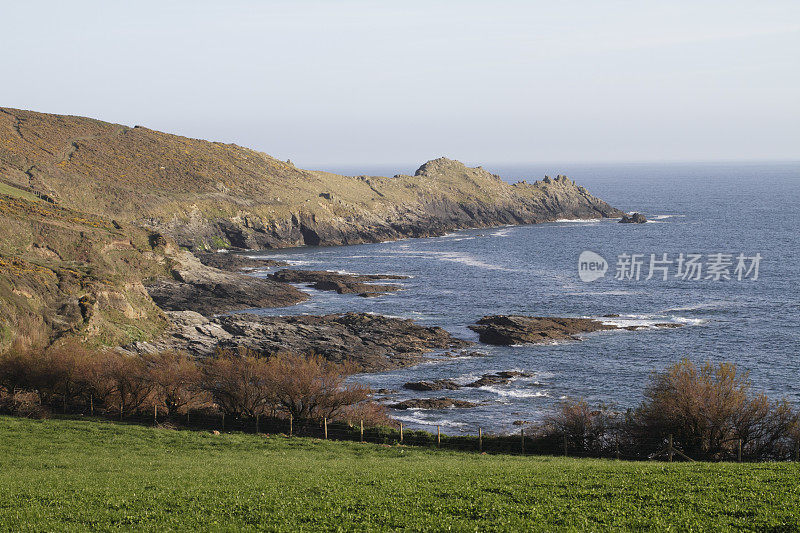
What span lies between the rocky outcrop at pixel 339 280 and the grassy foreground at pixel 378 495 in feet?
233

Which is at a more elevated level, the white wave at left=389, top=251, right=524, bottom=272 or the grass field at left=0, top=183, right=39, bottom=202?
the grass field at left=0, top=183, right=39, bottom=202

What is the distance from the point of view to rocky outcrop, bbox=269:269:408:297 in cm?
10162

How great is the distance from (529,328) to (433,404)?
83.3ft

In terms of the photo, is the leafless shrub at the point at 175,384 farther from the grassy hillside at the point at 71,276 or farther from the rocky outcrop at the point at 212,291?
the rocky outcrop at the point at 212,291

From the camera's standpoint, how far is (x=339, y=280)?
106188 mm

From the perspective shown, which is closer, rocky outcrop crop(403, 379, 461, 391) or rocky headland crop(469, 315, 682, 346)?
rocky outcrop crop(403, 379, 461, 391)

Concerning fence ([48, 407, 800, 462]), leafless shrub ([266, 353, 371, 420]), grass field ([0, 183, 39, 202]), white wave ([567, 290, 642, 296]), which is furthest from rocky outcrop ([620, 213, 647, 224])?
leafless shrub ([266, 353, 371, 420])

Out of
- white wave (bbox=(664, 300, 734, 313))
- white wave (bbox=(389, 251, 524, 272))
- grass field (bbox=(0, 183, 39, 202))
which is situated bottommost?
white wave (bbox=(664, 300, 734, 313))

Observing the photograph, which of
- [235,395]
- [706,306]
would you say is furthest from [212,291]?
[706,306]

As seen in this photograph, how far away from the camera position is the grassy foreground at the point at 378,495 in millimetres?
17828

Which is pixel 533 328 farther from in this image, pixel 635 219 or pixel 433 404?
pixel 635 219

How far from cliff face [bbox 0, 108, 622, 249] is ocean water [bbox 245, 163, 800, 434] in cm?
1432

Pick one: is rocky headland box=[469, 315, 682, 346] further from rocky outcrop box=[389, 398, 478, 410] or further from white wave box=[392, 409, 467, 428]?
white wave box=[392, 409, 467, 428]

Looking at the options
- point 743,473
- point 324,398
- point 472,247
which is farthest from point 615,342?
point 472,247
